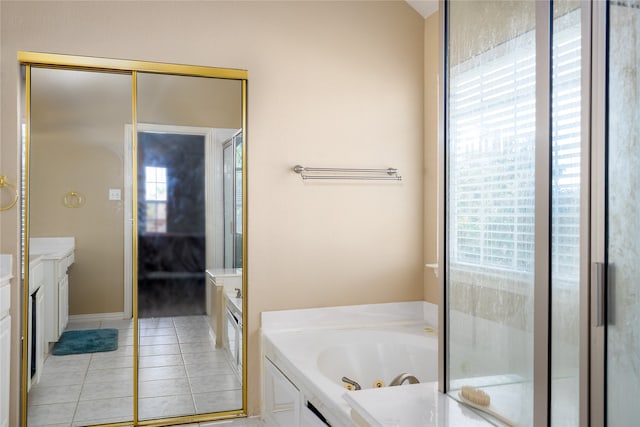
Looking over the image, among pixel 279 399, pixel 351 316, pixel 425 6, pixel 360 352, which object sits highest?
pixel 425 6

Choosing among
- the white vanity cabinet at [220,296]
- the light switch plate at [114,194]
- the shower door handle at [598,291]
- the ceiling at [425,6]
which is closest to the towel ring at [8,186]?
the light switch plate at [114,194]

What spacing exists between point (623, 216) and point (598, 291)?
160 millimetres

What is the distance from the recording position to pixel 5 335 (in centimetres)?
263

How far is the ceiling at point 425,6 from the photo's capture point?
3.35 m

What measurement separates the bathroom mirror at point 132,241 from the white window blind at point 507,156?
174 cm

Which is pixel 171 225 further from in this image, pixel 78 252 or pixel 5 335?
pixel 5 335

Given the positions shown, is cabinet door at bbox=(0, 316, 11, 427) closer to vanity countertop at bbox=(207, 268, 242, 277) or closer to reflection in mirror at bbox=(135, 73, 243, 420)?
reflection in mirror at bbox=(135, 73, 243, 420)

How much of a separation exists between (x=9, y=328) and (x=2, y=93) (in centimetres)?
118

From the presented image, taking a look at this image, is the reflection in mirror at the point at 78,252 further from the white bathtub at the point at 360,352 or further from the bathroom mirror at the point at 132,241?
the white bathtub at the point at 360,352

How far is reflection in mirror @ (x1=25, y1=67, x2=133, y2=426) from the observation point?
282cm

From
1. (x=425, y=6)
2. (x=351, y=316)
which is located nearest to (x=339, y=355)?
(x=351, y=316)

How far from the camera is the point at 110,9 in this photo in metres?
2.89

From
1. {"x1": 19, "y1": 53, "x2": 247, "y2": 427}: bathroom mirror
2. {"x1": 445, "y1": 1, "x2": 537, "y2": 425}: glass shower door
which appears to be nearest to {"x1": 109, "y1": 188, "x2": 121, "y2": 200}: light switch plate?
{"x1": 19, "y1": 53, "x2": 247, "y2": 427}: bathroom mirror

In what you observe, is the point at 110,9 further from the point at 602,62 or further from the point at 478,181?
the point at 602,62
